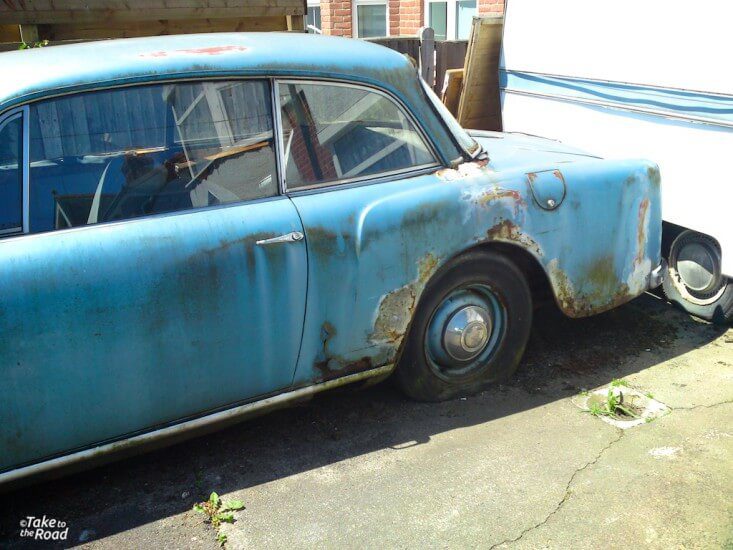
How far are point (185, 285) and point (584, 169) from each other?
6.72ft

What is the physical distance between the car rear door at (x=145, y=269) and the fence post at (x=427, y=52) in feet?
16.6

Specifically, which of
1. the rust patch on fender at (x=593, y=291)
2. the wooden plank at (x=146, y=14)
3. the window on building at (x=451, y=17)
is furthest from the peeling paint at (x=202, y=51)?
the window on building at (x=451, y=17)

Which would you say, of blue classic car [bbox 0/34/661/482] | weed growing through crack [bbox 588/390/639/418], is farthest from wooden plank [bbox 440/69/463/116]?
weed growing through crack [bbox 588/390/639/418]

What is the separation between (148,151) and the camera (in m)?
2.76

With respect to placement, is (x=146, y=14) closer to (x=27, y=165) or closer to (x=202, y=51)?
(x=202, y=51)

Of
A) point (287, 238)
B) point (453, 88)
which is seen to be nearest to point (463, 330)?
point (287, 238)

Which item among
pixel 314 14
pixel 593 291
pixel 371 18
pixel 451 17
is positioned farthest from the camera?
pixel 314 14

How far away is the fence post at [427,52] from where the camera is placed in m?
7.61

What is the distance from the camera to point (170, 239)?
Answer: 8.81ft

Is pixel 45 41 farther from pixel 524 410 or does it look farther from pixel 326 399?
pixel 524 410

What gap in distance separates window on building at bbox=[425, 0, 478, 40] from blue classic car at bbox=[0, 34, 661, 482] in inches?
247

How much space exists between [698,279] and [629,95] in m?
1.31

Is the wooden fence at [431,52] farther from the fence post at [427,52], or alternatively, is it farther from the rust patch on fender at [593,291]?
the rust patch on fender at [593,291]

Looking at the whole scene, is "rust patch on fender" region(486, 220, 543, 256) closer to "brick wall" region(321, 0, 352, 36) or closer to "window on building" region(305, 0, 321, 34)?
"brick wall" region(321, 0, 352, 36)
